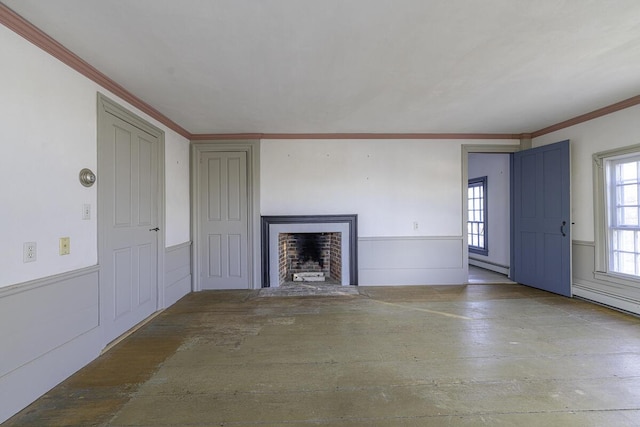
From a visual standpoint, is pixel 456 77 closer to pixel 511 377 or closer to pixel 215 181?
pixel 511 377

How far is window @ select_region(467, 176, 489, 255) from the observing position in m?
6.11

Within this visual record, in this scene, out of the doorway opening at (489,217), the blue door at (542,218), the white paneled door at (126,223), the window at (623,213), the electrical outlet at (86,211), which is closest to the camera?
the electrical outlet at (86,211)

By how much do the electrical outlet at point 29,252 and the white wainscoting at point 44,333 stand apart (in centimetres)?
16

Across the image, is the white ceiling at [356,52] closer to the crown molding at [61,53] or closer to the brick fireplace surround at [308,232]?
the crown molding at [61,53]

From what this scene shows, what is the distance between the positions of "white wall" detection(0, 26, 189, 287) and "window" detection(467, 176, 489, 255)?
616cm

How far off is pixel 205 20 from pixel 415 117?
287 centimetres

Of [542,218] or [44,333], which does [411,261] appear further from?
[44,333]

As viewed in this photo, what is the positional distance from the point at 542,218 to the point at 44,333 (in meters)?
5.89

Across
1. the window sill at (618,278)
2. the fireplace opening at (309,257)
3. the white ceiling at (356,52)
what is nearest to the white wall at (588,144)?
the white ceiling at (356,52)

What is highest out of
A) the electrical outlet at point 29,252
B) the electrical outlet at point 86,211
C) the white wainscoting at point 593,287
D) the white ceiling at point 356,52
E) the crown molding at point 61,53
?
the white ceiling at point 356,52

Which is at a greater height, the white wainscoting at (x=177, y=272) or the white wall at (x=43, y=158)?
the white wall at (x=43, y=158)

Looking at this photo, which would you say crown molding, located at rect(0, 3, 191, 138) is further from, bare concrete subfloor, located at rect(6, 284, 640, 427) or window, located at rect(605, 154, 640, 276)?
window, located at rect(605, 154, 640, 276)

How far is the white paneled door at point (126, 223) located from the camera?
2680mm

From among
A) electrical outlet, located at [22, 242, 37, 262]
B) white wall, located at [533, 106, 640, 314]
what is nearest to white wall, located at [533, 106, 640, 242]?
white wall, located at [533, 106, 640, 314]
